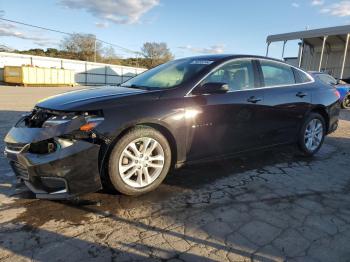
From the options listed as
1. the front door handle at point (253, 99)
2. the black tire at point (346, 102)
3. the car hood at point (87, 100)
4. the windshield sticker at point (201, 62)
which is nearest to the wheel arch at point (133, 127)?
the car hood at point (87, 100)

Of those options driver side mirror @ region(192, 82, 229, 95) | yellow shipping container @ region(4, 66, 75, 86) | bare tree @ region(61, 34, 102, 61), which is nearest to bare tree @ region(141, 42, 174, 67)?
bare tree @ region(61, 34, 102, 61)

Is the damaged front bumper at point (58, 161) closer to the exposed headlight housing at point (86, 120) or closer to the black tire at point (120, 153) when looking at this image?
the exposed headlight housing at point (86, 120)

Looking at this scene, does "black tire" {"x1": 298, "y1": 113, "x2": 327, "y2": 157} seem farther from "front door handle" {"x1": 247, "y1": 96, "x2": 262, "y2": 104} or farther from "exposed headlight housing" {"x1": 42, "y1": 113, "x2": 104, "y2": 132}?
"exposed headlight housing" {"x1": 42, "y1": 113, "x2": 104, "y2": 132}

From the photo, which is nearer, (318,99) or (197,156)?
(197,156)

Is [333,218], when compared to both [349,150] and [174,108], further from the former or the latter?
[349,150]

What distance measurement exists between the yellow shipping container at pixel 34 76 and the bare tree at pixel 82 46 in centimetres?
2229

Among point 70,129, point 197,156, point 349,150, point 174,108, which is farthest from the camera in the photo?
point 349,150

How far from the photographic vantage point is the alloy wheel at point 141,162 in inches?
133

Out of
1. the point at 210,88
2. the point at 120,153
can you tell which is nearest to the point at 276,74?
the point at 210,88

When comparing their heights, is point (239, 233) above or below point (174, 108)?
below

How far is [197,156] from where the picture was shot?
154 inches

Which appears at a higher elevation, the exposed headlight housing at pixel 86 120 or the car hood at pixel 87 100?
the car hood at pixel 87 100

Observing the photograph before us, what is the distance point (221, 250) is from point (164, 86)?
2.08m

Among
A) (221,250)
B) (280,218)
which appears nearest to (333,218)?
(280,218)
